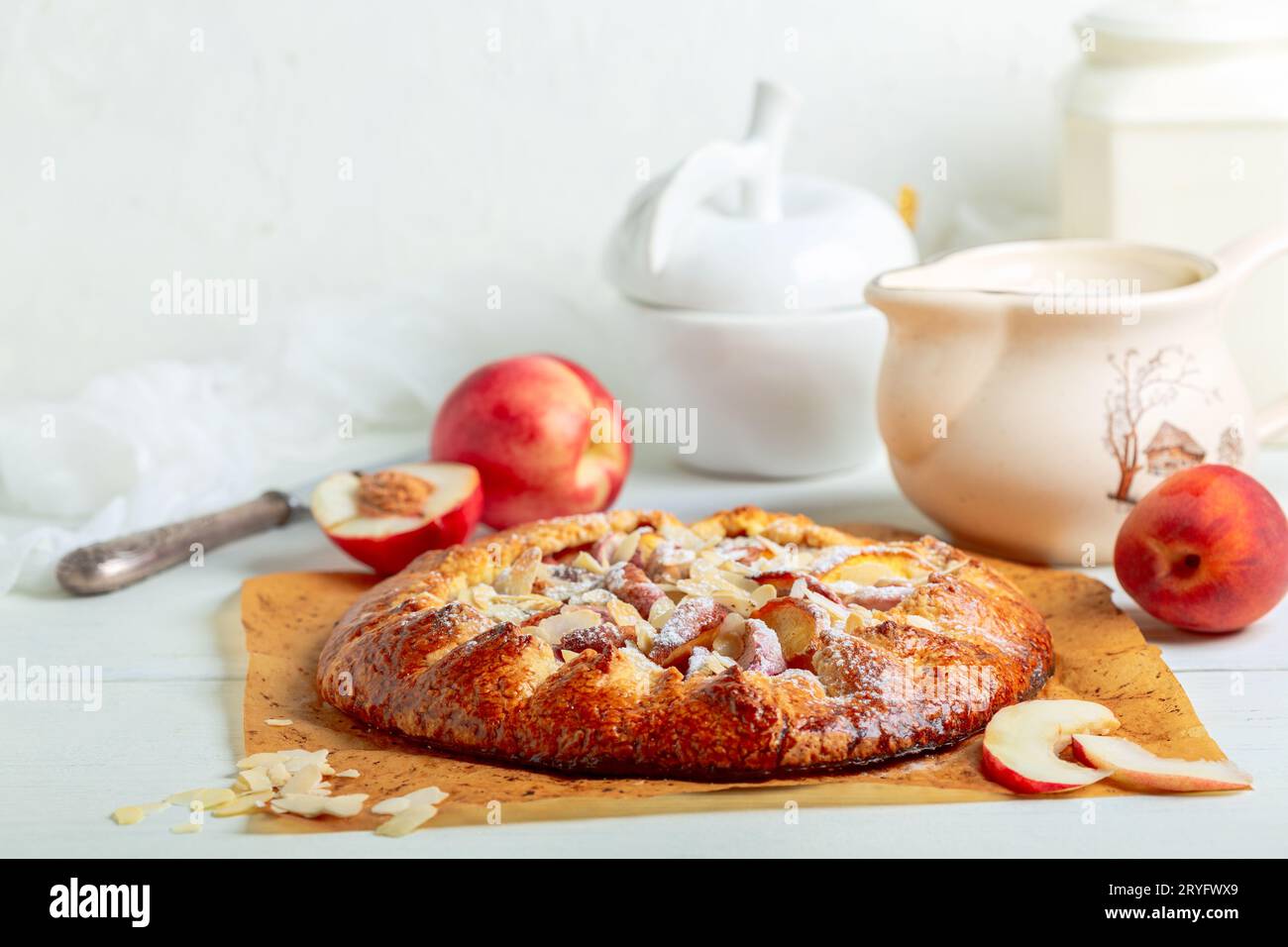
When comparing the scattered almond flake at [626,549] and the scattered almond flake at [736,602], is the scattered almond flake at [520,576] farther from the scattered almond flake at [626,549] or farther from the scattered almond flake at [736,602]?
the scattered almond flake at [736,602]

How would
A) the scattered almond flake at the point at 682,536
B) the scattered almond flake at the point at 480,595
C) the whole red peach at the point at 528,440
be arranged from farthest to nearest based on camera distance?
the whole red peach at the point at 528,440, the scattered almond flake at the point at 682,536, the scattered almond flake at the point at 480,595

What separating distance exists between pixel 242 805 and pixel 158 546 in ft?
2.13

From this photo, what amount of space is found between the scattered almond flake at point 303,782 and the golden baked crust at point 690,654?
0.10 metres

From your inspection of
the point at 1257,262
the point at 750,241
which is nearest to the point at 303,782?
the point at 750,241

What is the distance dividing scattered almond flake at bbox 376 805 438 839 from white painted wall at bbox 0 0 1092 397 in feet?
4.36

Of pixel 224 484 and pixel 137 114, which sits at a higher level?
pixel 137 114

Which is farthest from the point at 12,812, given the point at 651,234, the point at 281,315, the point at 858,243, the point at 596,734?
the point at 281,315

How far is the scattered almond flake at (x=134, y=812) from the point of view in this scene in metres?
1.06

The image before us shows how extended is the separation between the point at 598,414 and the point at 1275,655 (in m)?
0.80

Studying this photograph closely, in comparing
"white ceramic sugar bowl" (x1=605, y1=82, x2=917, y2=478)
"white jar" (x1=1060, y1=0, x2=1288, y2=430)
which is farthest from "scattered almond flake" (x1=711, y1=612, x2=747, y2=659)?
"white jar" (x1=1060, y1=0, x2=1288, y2=430)

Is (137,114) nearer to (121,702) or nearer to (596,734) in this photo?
(121,702)

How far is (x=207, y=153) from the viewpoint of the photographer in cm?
226

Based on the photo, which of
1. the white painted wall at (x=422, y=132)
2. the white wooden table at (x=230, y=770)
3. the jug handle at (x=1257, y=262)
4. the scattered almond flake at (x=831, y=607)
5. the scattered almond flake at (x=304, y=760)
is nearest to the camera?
the white wooden table at (x=230, y=770)

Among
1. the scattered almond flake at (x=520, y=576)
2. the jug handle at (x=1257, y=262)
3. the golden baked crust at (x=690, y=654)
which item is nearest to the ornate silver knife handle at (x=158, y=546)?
the golden baked crust at (x=690, y=654)
